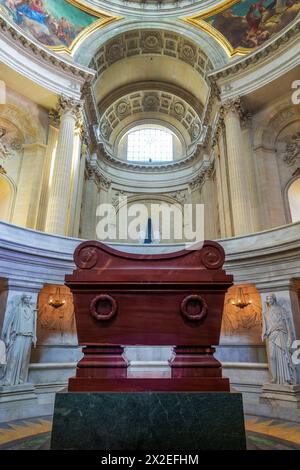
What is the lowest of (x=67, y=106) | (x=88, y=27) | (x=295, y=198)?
(x=295, y=198)

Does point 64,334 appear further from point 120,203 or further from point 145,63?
point 145,63

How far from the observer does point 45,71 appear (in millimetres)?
14875

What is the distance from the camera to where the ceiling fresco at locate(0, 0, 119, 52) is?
14570 millimetres

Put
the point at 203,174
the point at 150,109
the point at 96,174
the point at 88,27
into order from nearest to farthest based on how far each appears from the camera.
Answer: the point at 88,27 < the point at 203,174 < the point at 96,174 < the point at 150,109

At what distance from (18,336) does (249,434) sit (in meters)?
5.09

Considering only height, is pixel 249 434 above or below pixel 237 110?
below

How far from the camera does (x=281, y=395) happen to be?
6641mm

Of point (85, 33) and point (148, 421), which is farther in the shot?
point (85, 33)

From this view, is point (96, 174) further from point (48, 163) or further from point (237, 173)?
point (237, 173)

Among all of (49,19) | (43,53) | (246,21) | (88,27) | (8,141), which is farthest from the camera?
(88,27)

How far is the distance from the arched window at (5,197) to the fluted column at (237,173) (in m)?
10.8

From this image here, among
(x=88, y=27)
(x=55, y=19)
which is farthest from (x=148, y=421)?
(x=88, y=27)

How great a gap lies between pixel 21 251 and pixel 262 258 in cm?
610

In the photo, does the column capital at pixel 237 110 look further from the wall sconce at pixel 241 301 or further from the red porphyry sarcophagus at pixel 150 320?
the red porphyry sarcophagus at pixel 150 320
